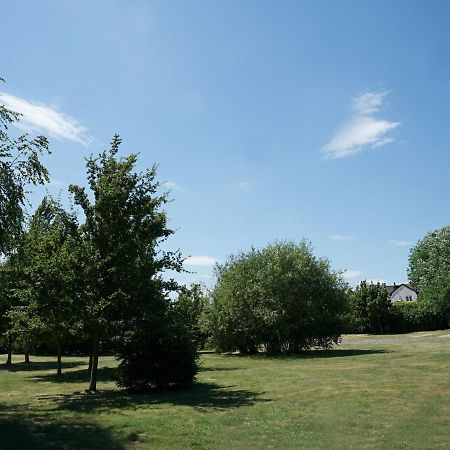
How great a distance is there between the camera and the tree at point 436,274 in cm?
6003

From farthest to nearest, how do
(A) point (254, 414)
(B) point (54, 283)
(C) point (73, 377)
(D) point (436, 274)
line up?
1. (D) point (436, 274)
2. (C) point (73, 377)
3. (B) point (54, 283)
4. (A) point (254, 414)

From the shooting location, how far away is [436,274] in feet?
203

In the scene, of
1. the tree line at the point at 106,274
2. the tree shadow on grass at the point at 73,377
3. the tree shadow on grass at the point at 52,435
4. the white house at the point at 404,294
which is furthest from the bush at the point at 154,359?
the white house at the point at 404,294

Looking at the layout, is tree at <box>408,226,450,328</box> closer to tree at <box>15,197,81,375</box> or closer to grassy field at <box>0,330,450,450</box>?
grassy field at <box>0,330,450,450</box>

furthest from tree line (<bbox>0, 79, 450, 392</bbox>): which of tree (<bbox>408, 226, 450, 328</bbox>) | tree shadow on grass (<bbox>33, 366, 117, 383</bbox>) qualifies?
tree (<bbox>408, 226, 450, 328</bbox>)

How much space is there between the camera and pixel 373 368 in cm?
2305

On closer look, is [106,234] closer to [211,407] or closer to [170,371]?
[170,371]

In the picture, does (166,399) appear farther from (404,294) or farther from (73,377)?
(404,294)

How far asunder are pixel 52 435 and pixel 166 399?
5609 millimetres

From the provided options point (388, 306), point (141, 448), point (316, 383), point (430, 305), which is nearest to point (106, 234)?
point (316, 383)

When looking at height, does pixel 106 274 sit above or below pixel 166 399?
above

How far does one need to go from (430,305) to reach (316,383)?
166 feet

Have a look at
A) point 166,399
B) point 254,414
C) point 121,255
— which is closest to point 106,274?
point 121,255

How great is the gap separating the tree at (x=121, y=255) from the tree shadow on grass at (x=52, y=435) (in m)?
4.77
